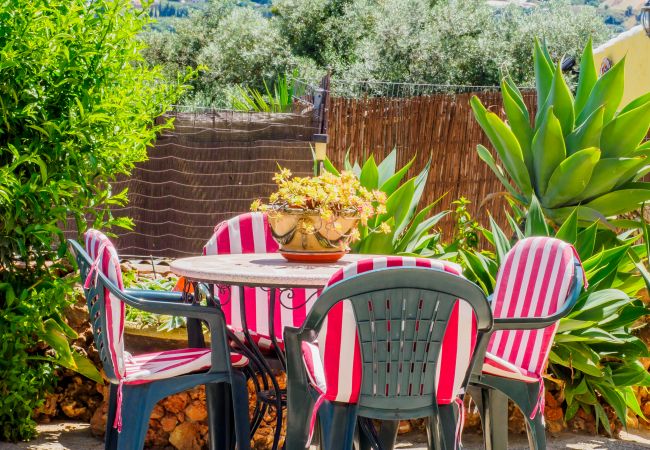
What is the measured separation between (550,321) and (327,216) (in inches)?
37.8

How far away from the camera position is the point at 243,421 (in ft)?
11.2

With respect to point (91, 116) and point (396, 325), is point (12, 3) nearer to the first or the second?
point (91, 116)

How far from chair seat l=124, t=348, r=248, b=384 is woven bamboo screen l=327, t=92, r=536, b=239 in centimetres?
539

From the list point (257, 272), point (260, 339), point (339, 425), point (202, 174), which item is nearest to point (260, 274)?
point (257, 272)

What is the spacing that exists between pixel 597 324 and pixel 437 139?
443 cm

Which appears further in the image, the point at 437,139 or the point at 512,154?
the point at 437,139

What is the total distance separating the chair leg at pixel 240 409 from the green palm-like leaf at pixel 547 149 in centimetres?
277

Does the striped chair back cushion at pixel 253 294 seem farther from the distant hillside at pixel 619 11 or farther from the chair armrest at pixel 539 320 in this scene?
the distant hillside at pixel 619 11

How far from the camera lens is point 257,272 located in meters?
3.18

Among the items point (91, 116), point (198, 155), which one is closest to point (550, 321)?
point (91, 116)

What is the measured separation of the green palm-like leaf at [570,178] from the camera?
519 centimetres

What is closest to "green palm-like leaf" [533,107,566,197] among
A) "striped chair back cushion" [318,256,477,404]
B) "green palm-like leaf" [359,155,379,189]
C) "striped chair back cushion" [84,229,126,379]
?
"green palm-like leaf" [359,155,379,189]

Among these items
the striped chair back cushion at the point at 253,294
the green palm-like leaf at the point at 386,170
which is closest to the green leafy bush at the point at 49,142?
the striped chair back cushion at the point at 253,294

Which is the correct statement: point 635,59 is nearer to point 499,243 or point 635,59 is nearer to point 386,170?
point 386,170
